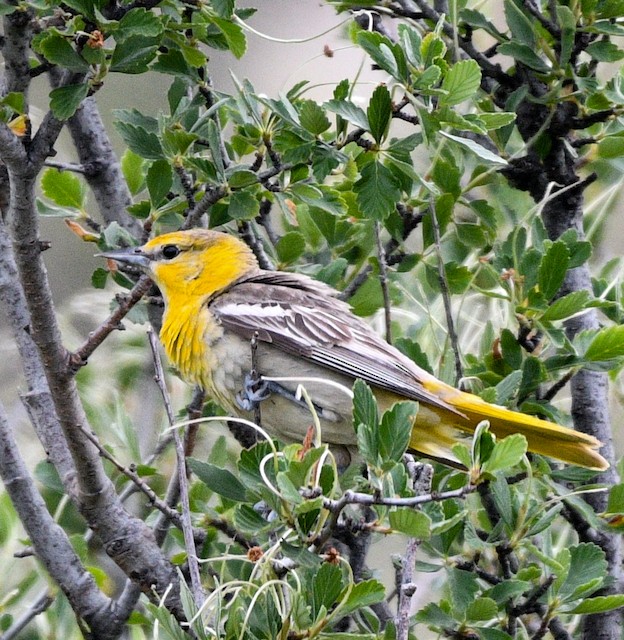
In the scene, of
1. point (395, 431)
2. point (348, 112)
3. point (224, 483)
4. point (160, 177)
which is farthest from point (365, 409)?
point (160, 177)

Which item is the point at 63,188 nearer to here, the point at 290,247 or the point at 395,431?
the point at 290,247

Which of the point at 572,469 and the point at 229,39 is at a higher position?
the point at 229,39

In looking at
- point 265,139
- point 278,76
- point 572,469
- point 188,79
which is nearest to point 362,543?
point 572,469

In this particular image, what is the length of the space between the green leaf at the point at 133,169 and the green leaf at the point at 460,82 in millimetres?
1303

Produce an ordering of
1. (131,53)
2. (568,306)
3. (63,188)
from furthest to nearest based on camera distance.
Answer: (63,188) → (568,306) → (131,53)

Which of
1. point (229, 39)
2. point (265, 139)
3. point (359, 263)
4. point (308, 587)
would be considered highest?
point (229, 39)

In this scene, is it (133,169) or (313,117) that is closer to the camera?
(313,117)

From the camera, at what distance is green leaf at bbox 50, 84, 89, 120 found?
250cm

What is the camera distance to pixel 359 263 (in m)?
3.78

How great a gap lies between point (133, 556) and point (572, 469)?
129 centimetres

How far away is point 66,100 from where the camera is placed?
8.24 feet

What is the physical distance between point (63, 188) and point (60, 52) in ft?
3.23

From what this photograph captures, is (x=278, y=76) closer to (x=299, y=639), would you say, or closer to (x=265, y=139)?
(x=265, y=139)

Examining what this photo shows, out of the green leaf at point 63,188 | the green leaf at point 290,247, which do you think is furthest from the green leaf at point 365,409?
the green leaf at point 63,188
